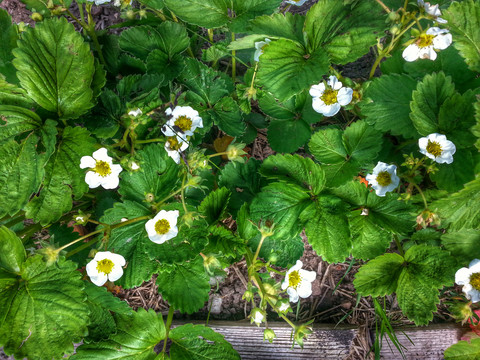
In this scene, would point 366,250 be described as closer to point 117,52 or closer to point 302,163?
point 302,163

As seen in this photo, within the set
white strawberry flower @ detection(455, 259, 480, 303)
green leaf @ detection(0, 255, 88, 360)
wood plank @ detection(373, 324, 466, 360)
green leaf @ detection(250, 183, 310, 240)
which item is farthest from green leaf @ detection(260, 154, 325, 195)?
wood plank @ detection(373, 324, 466, 360)

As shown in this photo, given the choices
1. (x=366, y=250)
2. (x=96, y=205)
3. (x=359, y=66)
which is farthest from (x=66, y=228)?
(x=359, y=66)

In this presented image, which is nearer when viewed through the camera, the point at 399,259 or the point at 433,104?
the point at 433,104

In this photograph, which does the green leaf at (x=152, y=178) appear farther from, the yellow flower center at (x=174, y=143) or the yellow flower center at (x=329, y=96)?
the yellow flower center at (x=329, y=96)

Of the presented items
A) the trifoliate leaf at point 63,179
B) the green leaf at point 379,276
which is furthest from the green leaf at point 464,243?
the trifoliate leaf at point 63,179

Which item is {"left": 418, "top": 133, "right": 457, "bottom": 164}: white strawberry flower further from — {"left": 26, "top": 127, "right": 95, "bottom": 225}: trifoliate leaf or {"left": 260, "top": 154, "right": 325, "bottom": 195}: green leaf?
{"left": 26, "top": 127, "right": 95, "bottom": 225}: trifoliate leaf

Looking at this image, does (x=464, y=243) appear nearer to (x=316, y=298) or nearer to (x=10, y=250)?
(x=316, y=298)

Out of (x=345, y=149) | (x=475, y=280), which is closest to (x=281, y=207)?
(x=345, y=149)

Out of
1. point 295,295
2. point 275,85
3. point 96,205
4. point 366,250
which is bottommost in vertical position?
point 295,295
